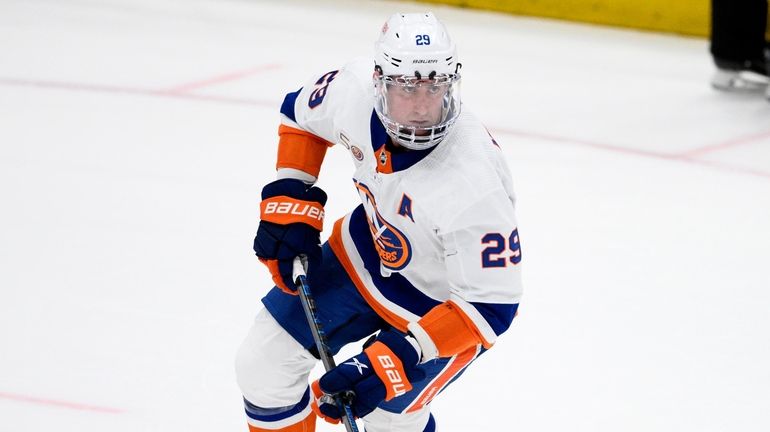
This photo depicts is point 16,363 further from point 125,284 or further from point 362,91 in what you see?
point 362,91

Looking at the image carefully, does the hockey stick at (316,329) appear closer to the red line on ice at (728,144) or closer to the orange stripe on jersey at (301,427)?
the orange stripe on jersey at (301,427)

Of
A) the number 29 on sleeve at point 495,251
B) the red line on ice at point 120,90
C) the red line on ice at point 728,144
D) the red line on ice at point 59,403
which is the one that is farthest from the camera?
the red line on ice at point 120,90

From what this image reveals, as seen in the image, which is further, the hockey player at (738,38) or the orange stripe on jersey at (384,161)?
the hockey player at (738,38)

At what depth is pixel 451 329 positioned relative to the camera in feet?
7.99

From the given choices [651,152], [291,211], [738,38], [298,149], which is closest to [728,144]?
[651,152]

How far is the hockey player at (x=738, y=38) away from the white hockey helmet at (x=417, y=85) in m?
4.18

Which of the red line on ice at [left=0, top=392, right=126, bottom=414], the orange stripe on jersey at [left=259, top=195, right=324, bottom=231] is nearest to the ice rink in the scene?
the red line on ice at [left=0, top=392, right=126, bottom=414]

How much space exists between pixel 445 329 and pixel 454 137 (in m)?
0.41

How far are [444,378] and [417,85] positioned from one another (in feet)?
2.33

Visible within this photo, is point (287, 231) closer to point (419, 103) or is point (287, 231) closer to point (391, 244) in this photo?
point (391, 244)

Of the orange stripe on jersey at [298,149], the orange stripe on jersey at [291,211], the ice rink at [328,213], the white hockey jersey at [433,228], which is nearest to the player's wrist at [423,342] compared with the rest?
the white hockey jersey at [433,228]

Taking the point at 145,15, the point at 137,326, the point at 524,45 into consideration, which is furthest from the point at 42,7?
the point at 137,326

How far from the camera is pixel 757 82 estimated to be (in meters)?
6.59

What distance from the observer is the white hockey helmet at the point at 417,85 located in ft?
7.86
